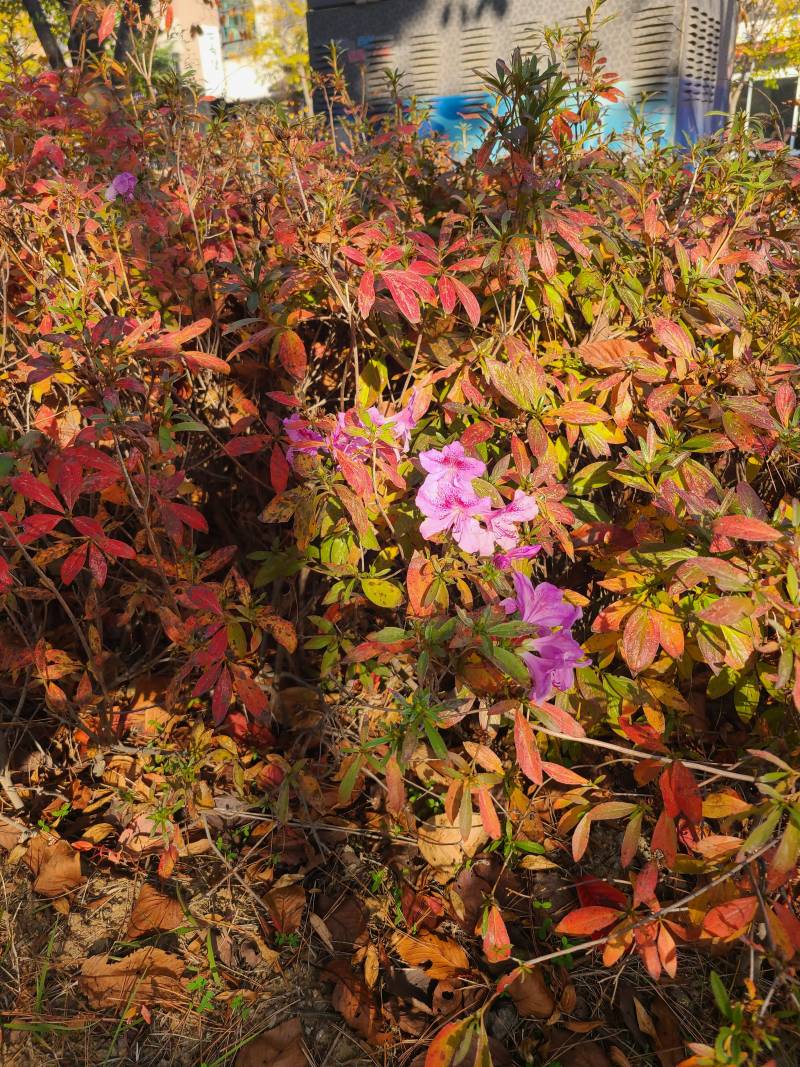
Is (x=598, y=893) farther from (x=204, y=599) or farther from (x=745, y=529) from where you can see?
(x=204, y=599)

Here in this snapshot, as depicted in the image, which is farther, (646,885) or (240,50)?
(240,50)

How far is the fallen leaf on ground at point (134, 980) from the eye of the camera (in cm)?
134

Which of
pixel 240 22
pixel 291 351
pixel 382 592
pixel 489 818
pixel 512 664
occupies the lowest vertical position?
pixel 489 818

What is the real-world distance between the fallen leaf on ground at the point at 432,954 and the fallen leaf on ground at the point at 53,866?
676 millimetres

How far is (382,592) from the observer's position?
4.75ft

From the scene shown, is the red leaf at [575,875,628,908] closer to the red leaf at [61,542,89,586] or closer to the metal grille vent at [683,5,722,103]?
the red leaf at [61,542,89,586]

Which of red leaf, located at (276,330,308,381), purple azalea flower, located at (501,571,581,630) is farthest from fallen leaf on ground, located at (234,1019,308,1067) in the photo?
red leaf, located at (276,330,308,381)

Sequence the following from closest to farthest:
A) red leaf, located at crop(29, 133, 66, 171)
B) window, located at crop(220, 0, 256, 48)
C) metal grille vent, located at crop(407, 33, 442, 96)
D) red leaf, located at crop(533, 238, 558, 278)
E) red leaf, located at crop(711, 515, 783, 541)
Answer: red leaf, located at crop(711, 515, 783, 541) → red leaf, located at crop(533, 238, 558, 278) → red leaf, located at crop(29, 133, 66, 171) → metal grille vent, located at crop(407, 33, 442, 96) → window, located at crop(220, 0, 256, 48)

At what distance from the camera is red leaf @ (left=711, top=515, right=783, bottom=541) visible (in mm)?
999

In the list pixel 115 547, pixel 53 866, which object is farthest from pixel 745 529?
pixel 53 866

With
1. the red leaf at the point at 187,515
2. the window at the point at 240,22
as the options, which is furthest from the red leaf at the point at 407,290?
the window at the point at 240,22

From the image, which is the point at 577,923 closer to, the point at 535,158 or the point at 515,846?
the point at 515,846

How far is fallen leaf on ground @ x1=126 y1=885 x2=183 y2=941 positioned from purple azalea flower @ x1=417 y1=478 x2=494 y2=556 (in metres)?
0.93

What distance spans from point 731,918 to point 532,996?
0.45 m
